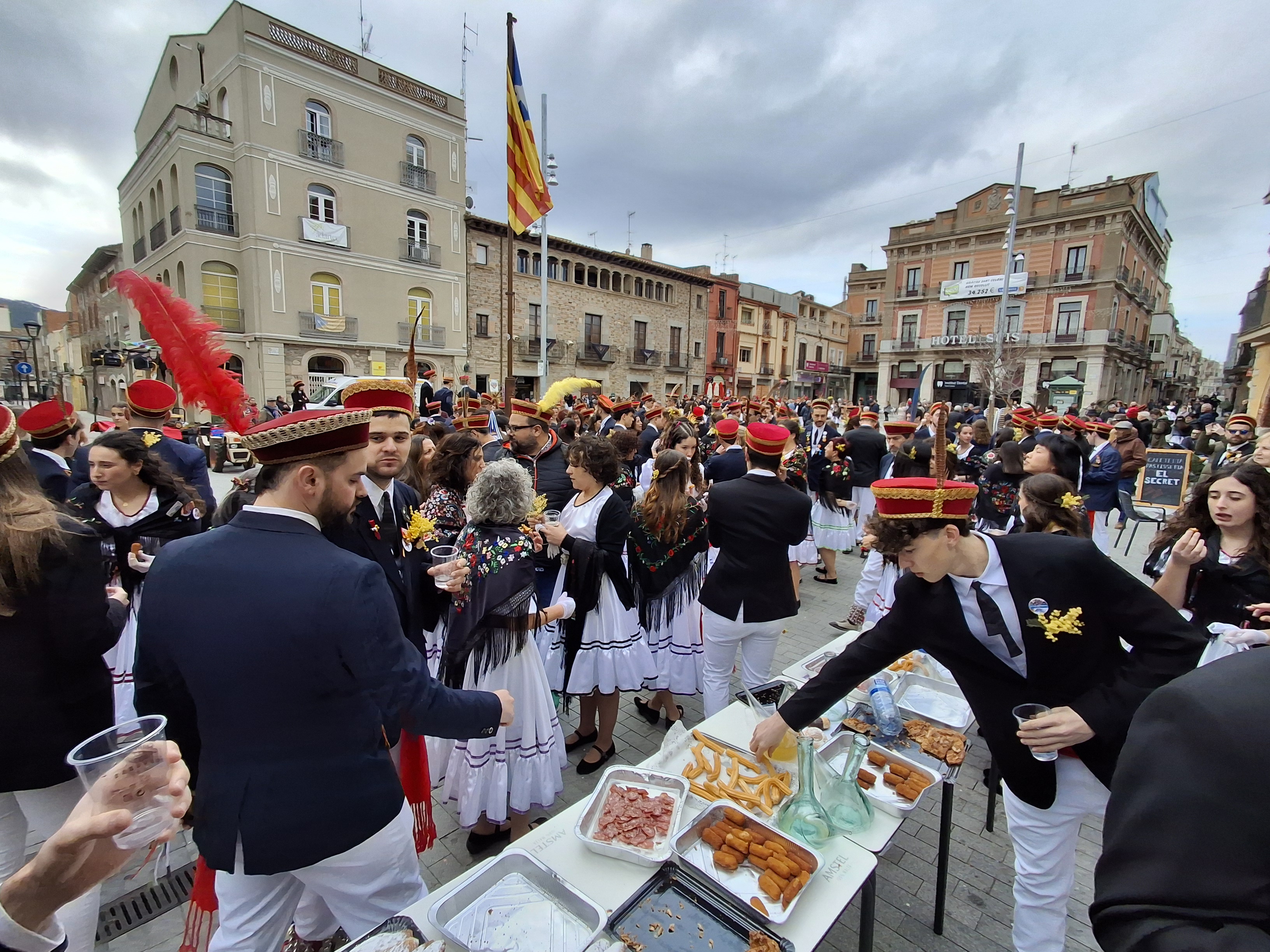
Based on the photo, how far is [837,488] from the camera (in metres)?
7.55

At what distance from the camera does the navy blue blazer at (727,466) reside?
6.41m

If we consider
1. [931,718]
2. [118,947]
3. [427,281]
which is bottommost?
[118,947]

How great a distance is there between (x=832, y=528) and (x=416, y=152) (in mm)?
25406

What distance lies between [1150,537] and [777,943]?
13.1 m

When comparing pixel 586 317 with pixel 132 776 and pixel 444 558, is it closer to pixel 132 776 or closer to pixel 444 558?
pixel 444 558

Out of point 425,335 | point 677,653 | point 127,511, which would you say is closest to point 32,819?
point 127,511

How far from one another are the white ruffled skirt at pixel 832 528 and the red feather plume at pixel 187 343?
6.93m

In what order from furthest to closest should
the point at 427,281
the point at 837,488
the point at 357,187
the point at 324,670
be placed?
the point at 427,281 < the point at 357,187 < the point at 837,488 < the point at 324,670

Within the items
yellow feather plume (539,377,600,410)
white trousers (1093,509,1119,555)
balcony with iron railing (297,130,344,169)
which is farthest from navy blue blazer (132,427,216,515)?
balcony with iron railing (297,130,344,169)

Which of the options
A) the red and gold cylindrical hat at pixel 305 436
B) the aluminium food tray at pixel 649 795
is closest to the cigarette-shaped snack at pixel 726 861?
the aluminium food tray at pixel 649 795

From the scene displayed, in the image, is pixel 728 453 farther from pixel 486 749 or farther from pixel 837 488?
pixel 486 749

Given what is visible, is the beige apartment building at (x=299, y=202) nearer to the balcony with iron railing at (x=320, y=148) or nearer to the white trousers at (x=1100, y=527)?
the balcony with iron railing at (x=320, y=148)

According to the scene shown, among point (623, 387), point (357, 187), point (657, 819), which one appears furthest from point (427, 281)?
point (657, 819)

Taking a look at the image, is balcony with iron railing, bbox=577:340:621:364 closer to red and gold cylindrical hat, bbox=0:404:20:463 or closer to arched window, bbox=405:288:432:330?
arched window, bbox=405:288:432:330
